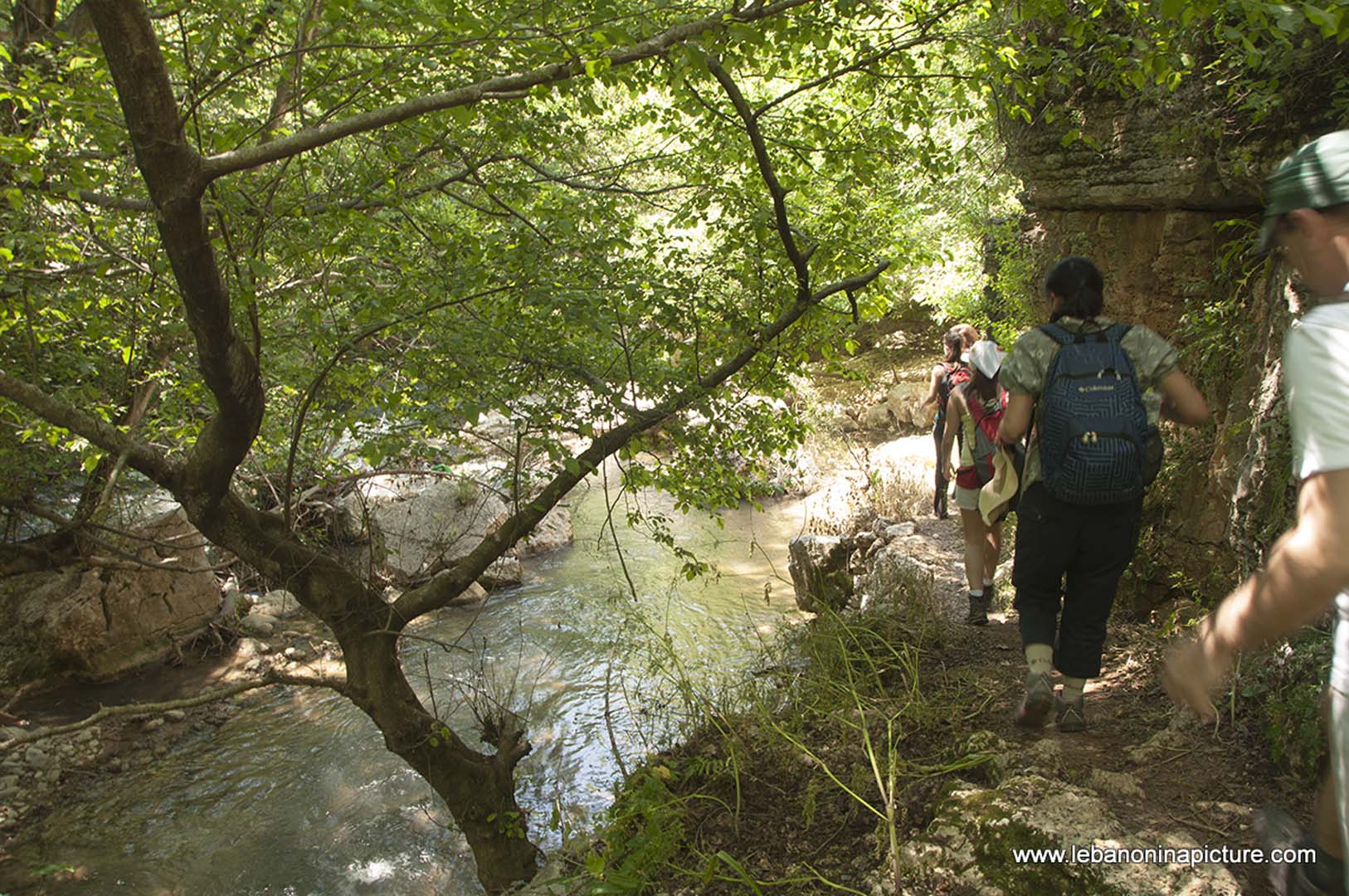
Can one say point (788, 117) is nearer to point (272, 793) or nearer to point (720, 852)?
point (720, 852)

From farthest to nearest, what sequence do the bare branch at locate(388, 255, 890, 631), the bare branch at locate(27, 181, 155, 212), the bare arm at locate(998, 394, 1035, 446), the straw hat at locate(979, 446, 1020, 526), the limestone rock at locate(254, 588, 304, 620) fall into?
the limestone rock at locate(254, 588, 304, 620) < the bare branch at locate(388, 255, 890, 631) < the straw hat at locate(979, 446, 1020, 526) < the bare branch at locate(27, 181, 155, 212) < the bare arm at locate(998, 394, 1035, 446)

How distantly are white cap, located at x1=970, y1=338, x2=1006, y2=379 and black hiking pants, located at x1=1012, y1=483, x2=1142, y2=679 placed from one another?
1740 millimetres

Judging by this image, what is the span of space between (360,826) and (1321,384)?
6280mm

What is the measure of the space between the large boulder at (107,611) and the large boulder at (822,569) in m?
5.89

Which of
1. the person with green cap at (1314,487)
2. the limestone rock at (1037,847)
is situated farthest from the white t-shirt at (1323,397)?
the limestone rock at (1037,847)

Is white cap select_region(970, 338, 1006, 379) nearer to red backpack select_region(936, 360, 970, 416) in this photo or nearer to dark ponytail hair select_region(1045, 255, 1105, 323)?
red backpack select_region(936, 360, 970, 416)

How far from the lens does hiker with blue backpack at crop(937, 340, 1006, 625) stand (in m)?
4.74

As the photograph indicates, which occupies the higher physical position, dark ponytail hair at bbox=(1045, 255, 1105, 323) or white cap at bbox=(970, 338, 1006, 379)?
dark ponytail hair at bbox=(1045, 255, 1105, 323)

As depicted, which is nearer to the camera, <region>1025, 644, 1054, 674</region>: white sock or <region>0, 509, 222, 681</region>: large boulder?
<region>1025, 644, 1054, 674</region>: white sock

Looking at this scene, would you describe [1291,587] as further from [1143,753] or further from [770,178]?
[770,178]

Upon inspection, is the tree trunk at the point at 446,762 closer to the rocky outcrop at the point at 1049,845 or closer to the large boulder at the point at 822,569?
the rocky outcrop at the point at 1049,845

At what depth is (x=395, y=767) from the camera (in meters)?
6.40

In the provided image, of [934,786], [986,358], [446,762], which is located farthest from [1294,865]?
[446,762]

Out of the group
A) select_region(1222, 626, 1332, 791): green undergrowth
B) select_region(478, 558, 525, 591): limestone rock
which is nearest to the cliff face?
select_region(1222, 626, 1332, 791): green undergrowth
